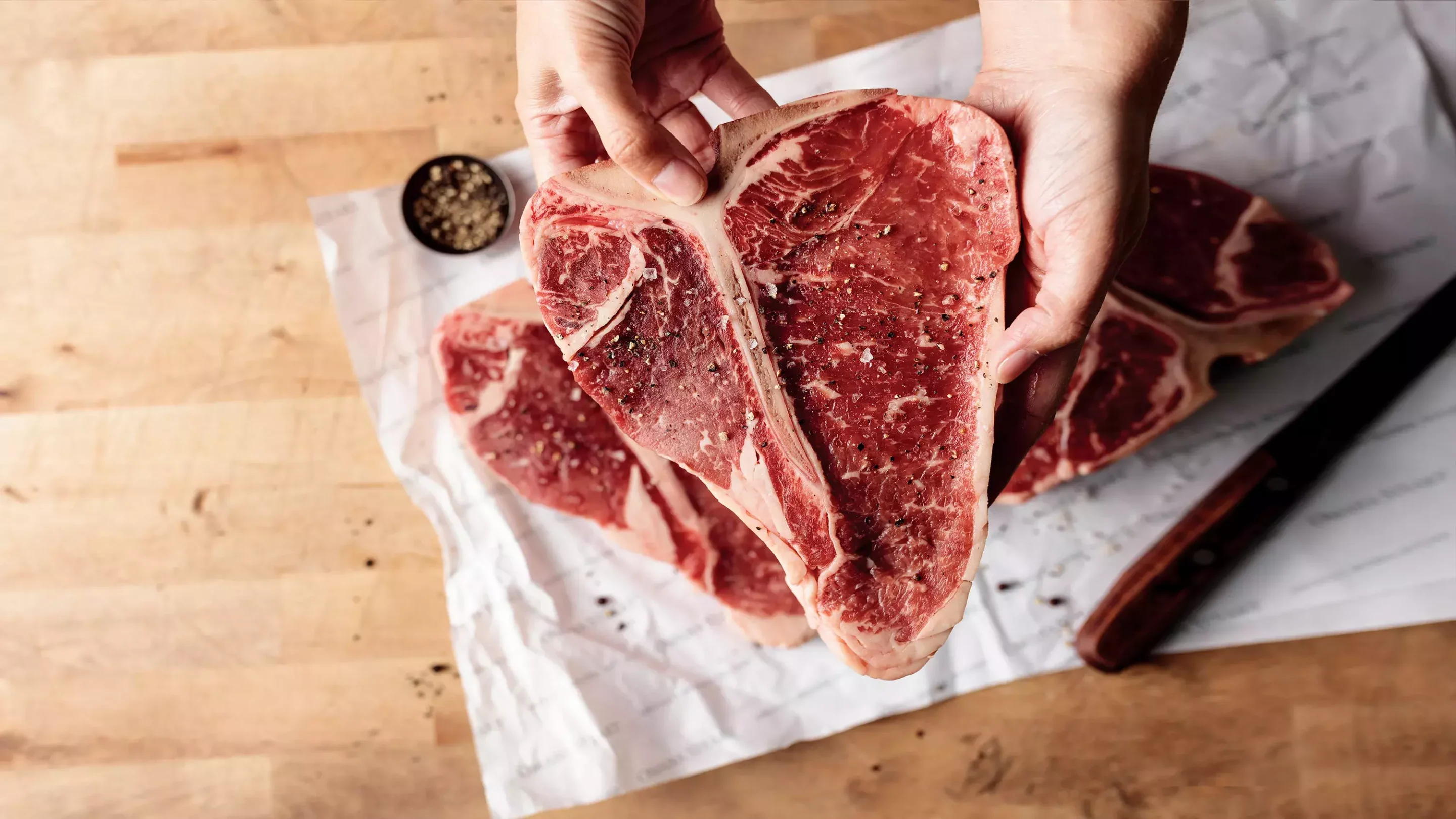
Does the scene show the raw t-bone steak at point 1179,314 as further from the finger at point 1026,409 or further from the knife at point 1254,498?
the finger at point 1026,409

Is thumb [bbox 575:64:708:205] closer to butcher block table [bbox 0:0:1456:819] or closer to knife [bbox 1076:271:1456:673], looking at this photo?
butcher block table [bbox 0:0:1456:819]

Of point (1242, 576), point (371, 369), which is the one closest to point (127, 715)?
point (371, 369)

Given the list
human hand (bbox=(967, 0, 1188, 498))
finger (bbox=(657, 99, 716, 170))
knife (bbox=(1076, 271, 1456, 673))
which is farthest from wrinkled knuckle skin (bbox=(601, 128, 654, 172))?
knife (bbox=(1076, 271, 1456, 673))

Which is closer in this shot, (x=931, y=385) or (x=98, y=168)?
(x=931, y=385)

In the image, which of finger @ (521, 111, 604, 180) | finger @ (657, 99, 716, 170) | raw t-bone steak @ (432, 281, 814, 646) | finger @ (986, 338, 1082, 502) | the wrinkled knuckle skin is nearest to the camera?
the wrinkled knuckle skin

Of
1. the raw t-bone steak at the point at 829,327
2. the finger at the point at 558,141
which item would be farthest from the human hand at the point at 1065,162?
the finger at the point at 558,141

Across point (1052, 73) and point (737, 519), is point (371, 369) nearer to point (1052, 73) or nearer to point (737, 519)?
point (737, 519)

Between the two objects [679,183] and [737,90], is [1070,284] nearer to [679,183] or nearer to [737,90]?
[679,183]
